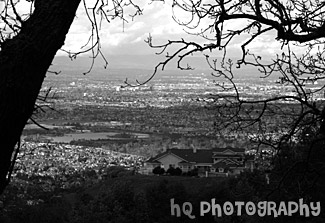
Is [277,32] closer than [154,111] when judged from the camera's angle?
Yes

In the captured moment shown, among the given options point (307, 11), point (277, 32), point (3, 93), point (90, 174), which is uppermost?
point (307, 11)

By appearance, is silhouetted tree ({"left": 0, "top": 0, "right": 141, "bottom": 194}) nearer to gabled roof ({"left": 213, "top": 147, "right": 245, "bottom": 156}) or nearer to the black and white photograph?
the black and white photograph

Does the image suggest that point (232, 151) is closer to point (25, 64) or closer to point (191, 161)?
point (191, 161)

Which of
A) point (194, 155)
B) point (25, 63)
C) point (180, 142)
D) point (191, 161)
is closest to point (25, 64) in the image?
point (25, 63)

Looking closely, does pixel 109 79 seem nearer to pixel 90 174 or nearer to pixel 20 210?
pixel 90 174

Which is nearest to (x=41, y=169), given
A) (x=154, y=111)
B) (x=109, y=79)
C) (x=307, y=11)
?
(x=307, y=11)

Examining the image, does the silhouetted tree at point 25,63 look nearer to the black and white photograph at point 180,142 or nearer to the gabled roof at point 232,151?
the black and white photograph at point 180,142

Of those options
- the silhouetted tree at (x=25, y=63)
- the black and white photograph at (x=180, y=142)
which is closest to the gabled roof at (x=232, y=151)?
the black and white photograph at (x=180, y=142)

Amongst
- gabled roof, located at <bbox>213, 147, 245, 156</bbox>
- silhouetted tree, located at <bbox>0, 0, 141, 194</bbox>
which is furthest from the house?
silhouetted tree, located at <bbox>0, 0, 141, 194</bbox>
